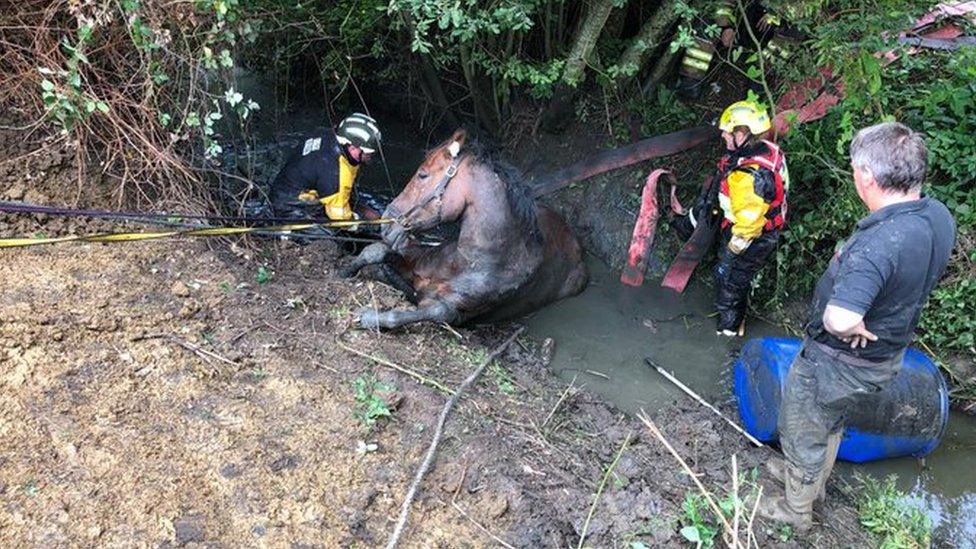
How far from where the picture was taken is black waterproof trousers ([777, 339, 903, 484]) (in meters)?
3.79

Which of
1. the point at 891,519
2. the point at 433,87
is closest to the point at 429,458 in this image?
the point at 891,519

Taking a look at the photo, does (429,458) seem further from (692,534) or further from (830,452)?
(830,452)

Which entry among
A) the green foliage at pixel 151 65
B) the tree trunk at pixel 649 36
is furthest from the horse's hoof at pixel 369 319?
the tree trunk at pixel 649 36

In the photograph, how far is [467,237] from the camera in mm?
5871

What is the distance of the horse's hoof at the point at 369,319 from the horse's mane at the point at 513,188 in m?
1.49

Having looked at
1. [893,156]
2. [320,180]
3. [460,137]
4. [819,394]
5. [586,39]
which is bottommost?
[320,180]

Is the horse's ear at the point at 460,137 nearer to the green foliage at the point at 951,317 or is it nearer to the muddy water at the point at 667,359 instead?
the muddy water at the point at 667,359

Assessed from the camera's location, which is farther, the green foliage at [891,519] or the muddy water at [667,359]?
the muddy water at [667,359]

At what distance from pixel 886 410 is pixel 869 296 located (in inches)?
80.2

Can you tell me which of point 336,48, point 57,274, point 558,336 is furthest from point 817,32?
point 57,274

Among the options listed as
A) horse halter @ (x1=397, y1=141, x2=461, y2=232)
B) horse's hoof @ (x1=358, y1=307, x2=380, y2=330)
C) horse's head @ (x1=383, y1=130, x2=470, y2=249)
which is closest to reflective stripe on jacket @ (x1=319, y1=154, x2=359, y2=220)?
horse's head @ (x1=383, y1=130, x2=470, y2=249)

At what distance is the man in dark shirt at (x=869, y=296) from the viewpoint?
3328 mm

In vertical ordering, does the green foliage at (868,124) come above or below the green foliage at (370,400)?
above

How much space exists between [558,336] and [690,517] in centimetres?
268
